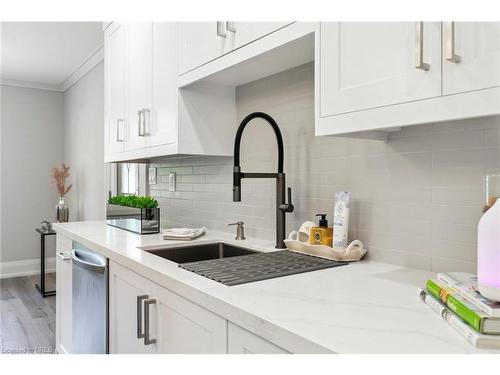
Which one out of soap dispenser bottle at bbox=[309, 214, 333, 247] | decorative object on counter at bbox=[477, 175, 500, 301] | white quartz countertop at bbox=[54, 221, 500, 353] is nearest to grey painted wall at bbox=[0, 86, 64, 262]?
white quartz countertop at bbox=[54, 221, 500, 353]

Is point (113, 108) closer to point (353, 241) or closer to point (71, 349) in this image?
point (71, 349)

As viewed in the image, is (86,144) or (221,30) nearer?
(221,30)

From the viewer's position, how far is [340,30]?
117 cm

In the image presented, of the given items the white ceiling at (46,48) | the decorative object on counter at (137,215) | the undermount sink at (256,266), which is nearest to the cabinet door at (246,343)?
the undermount sink at (256,266)

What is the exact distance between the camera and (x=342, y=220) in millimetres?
1441

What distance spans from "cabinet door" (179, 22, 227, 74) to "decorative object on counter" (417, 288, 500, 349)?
1.23 m

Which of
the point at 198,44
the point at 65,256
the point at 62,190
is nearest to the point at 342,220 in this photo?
the point at 198,44

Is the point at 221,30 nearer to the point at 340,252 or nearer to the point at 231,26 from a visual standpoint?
the point at 231,26

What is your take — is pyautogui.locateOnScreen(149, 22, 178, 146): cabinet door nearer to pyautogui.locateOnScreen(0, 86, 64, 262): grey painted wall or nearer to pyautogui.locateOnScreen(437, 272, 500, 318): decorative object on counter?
pyautogui.locateOnScreen(437, 272, 500, 318): decorative object on counter

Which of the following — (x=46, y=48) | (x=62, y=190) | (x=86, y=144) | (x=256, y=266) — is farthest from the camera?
(x=62, y=190)

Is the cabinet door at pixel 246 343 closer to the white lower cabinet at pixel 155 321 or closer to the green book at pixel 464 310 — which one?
the white lower cabinet at pixel 155 321

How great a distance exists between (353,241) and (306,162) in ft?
1.45

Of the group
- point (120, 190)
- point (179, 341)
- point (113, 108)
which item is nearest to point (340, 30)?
point (179, 341)

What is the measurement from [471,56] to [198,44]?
1243 mm
